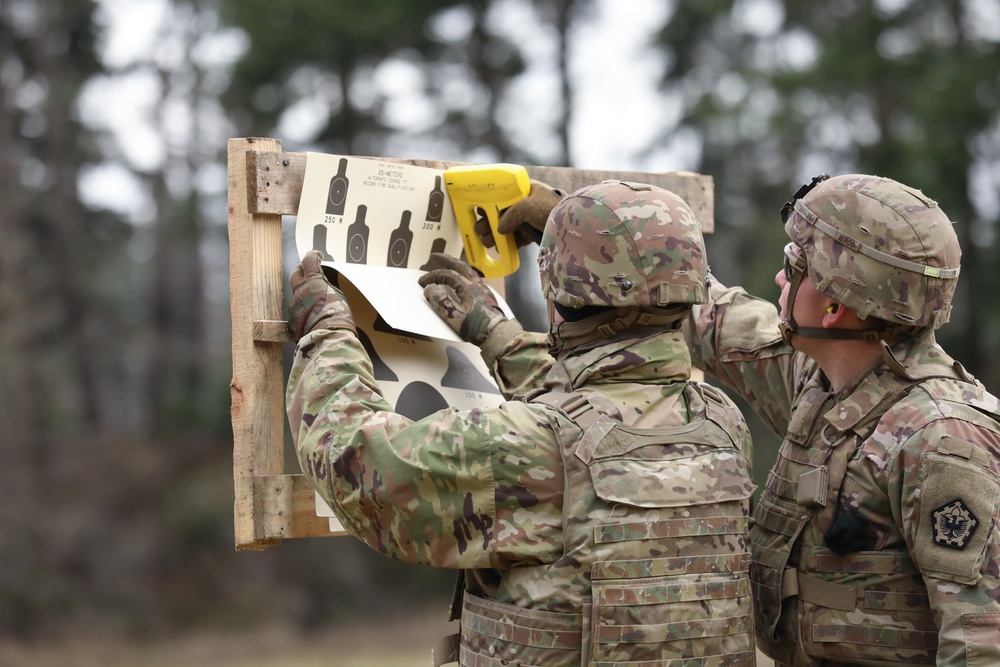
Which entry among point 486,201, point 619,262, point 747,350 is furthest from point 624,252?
point 486,201

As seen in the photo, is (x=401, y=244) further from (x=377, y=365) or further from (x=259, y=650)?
(x=259, y=650)

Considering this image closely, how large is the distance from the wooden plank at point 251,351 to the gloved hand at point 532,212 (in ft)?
2.48

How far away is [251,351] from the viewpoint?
3.54 m

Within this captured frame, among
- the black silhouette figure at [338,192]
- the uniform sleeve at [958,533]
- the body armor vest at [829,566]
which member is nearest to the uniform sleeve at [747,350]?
the body armor vest at [829,566]

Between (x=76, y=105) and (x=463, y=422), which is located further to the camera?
(x=76, y=105)

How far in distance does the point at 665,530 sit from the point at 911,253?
3.13ft

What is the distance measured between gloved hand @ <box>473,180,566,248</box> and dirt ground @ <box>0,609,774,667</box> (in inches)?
372

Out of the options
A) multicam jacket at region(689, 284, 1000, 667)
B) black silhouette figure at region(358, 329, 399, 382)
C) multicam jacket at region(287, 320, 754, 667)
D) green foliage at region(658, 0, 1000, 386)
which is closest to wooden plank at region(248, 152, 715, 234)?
black silhouette figure at region(358, 329, 399, 382)

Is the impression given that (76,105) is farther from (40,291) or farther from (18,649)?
(18,649)

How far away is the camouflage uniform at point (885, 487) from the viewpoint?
2.72m

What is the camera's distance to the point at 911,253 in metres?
2.96

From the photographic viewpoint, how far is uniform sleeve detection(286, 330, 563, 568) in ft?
9.40

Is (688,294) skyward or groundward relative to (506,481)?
skyward

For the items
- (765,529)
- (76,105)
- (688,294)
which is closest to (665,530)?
(765,529)
